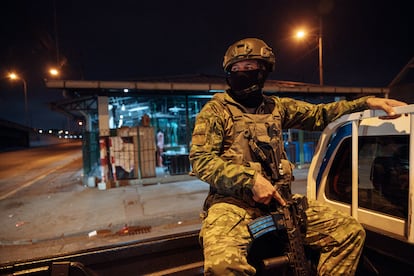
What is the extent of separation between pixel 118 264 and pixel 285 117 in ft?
5.48

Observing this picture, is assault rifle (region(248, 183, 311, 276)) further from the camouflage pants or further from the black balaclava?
the black balaclava

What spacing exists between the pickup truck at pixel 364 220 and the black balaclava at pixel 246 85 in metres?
0.69

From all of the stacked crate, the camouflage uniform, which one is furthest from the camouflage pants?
the stacked crate

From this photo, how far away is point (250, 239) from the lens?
146cm

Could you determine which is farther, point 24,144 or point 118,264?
point 24,144

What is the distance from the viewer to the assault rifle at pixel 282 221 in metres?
1.39

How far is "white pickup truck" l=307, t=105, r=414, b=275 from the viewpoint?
1.40m

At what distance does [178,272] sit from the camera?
159 centimetres

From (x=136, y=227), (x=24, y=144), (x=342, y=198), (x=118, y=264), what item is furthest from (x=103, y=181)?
(x=24, y=144)

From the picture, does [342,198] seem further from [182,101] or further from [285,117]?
[182,101]

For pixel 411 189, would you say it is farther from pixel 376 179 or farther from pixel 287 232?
pixel 287 232

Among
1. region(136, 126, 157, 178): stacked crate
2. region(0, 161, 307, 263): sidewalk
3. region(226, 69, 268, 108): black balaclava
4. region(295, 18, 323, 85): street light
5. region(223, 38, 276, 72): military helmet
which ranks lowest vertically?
region(0, 161, 307, 263): sidewalk

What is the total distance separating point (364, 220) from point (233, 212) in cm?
98

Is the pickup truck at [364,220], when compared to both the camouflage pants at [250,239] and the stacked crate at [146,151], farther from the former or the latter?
the stacked crate at [146,151]
